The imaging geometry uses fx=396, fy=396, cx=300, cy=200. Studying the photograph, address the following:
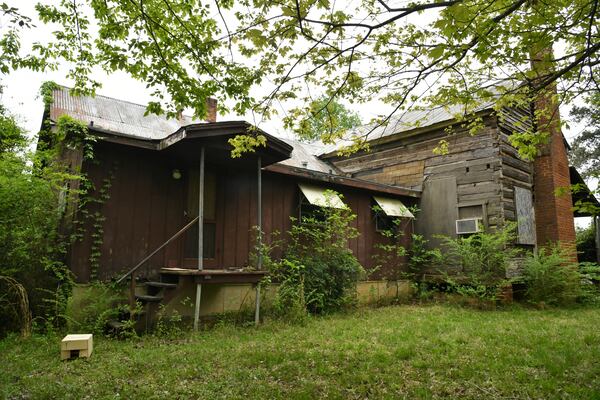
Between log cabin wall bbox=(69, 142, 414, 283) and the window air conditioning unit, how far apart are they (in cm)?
533

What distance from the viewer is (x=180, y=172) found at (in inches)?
306

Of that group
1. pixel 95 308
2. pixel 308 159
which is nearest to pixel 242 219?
pixel 95 308

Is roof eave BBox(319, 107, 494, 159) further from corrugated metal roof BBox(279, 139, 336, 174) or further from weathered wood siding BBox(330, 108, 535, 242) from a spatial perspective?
corrugated metal roof BBox(279, 139, 336, 174)

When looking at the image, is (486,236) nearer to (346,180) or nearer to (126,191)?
(346,180)

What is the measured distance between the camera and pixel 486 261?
1017 cm

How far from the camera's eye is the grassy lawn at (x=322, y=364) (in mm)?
3832

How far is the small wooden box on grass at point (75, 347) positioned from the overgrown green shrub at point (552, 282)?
9787 mm

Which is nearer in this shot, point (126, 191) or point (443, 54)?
point (443, 54)

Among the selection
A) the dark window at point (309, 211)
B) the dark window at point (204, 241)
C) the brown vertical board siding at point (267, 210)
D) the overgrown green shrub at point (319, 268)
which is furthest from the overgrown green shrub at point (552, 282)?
the dark window at point (204, 241)

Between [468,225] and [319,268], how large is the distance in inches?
204

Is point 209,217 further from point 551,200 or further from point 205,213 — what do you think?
point 551,200

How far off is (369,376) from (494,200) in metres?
8.24

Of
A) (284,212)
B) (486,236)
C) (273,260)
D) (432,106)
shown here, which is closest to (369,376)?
(432,106)

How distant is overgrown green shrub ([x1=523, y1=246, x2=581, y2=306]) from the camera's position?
9.82m
